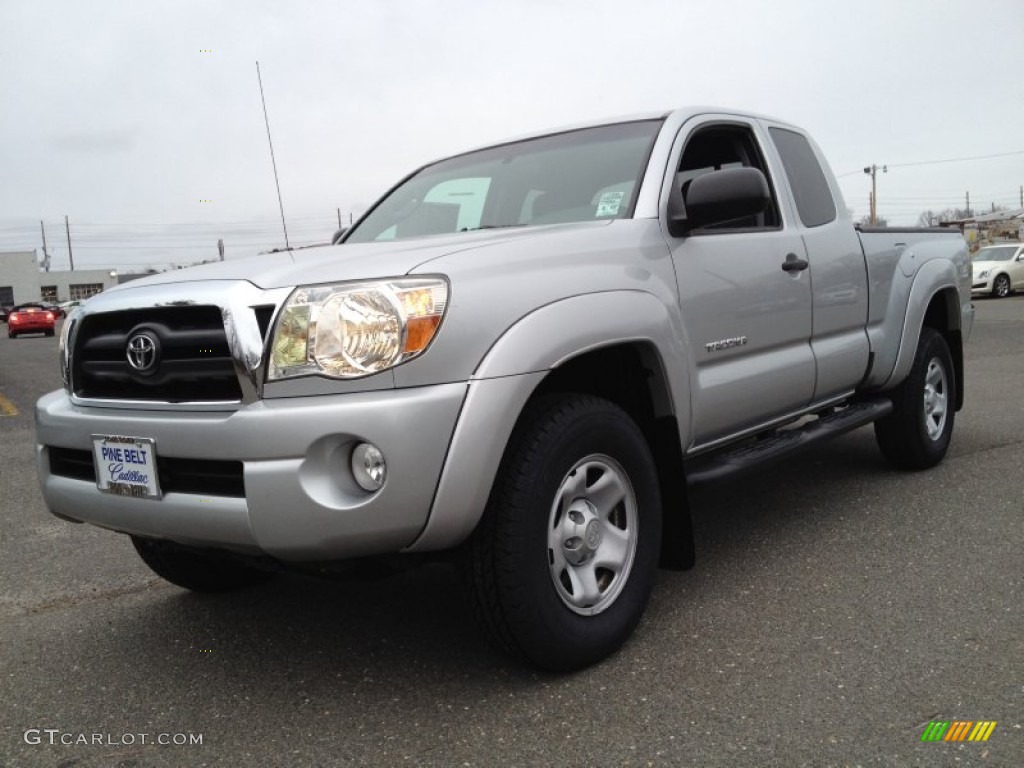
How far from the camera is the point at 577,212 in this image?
341 cm

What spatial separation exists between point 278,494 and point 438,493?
41 cm

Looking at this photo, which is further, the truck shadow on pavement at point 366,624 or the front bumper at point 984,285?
the front bumper at point 984,285

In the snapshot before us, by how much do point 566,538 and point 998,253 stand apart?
82.0 feet

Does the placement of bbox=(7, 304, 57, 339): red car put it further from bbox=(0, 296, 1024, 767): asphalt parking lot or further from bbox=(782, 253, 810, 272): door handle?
bbox=(782, 253, 810, 272): door handle

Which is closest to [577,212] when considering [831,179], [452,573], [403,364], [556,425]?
[556,425]

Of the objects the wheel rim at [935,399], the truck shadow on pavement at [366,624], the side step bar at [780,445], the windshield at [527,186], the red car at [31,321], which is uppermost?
the windshield at [527,186]

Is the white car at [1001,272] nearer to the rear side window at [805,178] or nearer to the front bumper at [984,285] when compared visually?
the front bumper at [984,285]

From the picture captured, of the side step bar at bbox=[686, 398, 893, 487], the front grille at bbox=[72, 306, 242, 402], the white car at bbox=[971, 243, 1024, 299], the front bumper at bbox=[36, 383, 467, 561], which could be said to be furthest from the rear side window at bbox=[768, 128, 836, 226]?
the white car at bbox=[971, 243, 1024, 299]

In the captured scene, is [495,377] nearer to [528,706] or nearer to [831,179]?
[528,706]

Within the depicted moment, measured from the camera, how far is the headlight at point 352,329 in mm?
2395

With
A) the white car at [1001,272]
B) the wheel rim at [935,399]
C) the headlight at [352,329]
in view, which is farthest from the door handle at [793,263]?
the white car at [1001,272]

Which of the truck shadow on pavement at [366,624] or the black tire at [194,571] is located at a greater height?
the black tire at [194,571]

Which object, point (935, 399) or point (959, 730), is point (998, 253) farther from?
point (959, 730)

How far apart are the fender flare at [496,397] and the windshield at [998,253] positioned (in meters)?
24.5
